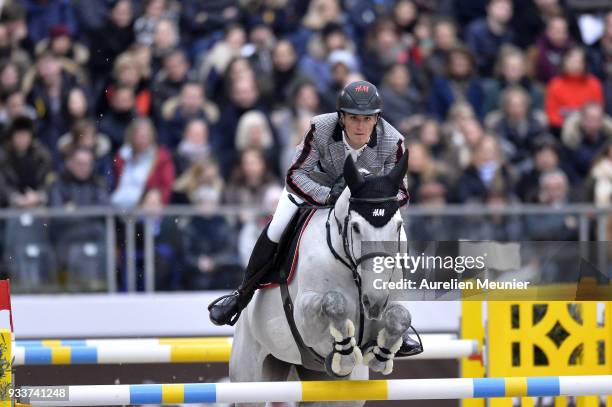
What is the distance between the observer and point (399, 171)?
5.38m

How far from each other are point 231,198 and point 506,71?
10.8 feet

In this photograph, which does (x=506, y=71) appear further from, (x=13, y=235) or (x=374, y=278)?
(x=374, y=278)

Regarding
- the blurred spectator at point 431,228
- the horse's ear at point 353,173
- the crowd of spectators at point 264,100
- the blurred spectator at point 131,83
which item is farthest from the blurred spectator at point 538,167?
the horse's ear at point 353,173

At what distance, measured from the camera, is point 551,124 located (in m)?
11.4

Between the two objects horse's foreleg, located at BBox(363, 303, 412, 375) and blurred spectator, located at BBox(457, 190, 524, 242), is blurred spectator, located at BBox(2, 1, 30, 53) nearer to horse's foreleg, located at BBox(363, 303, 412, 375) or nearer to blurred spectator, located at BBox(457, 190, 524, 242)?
blurred spectator, located at BBox(457, 190, 524, 242)

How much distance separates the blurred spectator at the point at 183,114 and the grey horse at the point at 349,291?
4609 mm

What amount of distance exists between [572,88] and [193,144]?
3687mm

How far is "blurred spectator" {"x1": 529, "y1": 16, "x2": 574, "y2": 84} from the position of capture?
468 inches

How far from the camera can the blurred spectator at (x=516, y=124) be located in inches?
439

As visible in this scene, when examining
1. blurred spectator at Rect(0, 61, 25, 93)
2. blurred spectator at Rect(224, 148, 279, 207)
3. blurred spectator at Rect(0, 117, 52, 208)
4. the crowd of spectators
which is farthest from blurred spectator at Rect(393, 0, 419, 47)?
blurred spectator at Rect(0, 117, 52, 208)

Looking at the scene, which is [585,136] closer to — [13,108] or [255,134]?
[255,134]

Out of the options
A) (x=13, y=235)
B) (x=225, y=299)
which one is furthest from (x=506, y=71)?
(x=225, y=299)

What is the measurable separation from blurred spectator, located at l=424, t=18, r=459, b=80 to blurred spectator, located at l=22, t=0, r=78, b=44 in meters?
3.25

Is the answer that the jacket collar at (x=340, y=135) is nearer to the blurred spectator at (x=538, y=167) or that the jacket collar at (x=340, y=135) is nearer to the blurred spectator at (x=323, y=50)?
the blurred spectator at (x=538, y=167)
